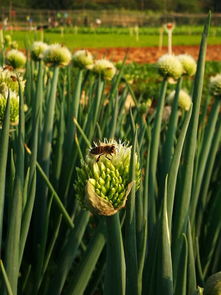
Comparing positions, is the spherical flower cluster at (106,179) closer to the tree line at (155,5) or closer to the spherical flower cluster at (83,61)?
the spherical flower cluster at (83,61)

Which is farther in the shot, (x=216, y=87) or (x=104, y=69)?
(x=104, y=69)

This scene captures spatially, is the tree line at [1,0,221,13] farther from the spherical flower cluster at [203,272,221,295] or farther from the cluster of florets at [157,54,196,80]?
the spherical flower cluster at [203,272,221,295]

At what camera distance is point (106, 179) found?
462mm

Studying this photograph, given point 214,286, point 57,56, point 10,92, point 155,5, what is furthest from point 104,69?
point 155,5

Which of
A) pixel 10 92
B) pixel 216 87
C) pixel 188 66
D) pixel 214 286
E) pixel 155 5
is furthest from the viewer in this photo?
pixel 155 5

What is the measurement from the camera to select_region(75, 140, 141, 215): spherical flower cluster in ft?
1.48

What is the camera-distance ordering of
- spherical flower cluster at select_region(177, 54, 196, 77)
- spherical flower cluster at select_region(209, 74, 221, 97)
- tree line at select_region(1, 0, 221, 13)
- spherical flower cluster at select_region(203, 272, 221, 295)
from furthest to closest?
1. tree line at select_region(1, 0, 221, 13)
2. spherical flower cluster at select_region(177, 54, 196, 77)
3. spherical flower cluster at select_region(209, 74, 221, 97)
4. spherical flower cluster at select_region(203, 272, 221, 295)

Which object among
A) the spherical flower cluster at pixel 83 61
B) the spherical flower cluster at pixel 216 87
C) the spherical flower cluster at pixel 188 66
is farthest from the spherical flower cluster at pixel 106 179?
the spherical flower cluster at pixel 83 61

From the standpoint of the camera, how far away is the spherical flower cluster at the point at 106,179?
17.7 inches

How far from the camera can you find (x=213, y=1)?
159 feet

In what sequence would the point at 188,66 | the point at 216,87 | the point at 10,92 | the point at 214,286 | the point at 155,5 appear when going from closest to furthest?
the point at 214,286, the point at 10,92, the point at 216,87, the point at 188,66, the point at 155,5

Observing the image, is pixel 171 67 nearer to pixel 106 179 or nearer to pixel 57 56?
pixel 57 56

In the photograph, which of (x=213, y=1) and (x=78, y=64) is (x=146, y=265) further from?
(x=213, y=1)

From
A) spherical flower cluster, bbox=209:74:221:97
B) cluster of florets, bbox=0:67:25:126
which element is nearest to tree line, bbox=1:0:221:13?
spherical flower cluster, bbox=209:74:221:97
